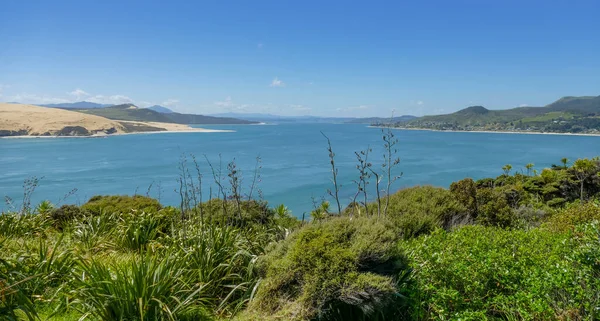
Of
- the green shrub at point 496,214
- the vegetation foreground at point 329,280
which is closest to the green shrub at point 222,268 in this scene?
the vegetation foreground at point 329,280

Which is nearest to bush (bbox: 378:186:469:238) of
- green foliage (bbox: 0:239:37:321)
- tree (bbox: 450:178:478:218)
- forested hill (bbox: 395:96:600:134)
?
tree (bbox: 450:178:478:218)

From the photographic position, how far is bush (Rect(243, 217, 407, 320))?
120 inches

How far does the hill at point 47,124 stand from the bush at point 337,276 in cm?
14240

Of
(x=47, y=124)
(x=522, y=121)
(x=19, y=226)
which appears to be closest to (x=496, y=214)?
(x=19, y=226)

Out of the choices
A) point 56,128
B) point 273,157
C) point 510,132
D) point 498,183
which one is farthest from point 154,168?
point 510,132

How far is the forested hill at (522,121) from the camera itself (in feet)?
453

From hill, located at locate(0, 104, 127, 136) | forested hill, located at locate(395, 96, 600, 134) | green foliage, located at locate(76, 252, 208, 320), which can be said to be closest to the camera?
green foliage, located at locate(76, 252, 208, 320)

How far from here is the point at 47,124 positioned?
125625 mm

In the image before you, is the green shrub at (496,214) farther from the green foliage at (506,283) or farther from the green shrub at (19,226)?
the green shrub at (19,226)

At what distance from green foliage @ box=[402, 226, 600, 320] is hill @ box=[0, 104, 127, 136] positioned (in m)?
143

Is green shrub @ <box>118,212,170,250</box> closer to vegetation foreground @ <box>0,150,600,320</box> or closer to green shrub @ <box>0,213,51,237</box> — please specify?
vegetation foreground @ <box>0,150,600,320</box>

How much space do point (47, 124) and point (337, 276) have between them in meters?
150

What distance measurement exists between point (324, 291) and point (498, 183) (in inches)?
976

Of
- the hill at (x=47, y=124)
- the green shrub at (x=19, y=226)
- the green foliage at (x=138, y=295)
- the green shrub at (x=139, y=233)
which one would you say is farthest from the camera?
the hill at (x=47, y=124)
